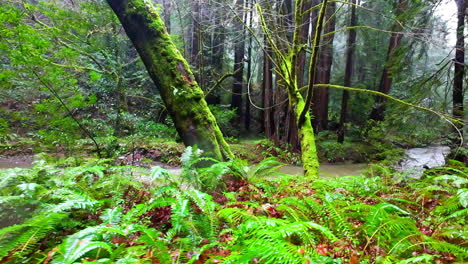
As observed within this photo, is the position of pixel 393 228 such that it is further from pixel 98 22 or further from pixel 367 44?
pixel 367 44

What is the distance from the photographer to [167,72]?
345cm

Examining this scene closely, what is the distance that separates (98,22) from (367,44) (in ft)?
53.9

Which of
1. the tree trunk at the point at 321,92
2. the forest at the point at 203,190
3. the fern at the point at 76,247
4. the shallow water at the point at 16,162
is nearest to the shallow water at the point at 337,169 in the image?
the forest at the point at 203,190

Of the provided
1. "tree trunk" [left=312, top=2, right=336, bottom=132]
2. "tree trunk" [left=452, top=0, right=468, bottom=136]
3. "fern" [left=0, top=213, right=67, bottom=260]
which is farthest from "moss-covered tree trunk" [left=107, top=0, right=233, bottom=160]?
"tree trunk" [left=312, top=2, right=336, bottom=132]

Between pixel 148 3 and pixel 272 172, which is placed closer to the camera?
pixel 148 3

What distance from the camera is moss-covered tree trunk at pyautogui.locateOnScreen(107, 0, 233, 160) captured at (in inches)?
134

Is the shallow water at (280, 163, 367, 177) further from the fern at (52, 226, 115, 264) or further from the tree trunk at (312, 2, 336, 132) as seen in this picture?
the fern at (52, 226, 115, 264)

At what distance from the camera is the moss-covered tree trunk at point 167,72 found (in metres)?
3.40

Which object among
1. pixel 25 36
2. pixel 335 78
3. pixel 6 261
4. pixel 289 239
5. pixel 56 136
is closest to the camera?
pixel 6 261

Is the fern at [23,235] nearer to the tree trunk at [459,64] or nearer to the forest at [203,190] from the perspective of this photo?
the forest at [203,190]

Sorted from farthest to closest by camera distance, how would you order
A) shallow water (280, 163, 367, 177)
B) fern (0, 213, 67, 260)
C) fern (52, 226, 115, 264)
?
shallow water (280, 163, 367, 177), fern (0, 213, 67, 260), fern (52, 226, 115, 264)

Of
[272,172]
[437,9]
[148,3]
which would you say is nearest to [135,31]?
[148,3]

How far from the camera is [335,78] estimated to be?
1802 centimetres

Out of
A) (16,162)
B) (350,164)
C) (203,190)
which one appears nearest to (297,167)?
(350,164)
